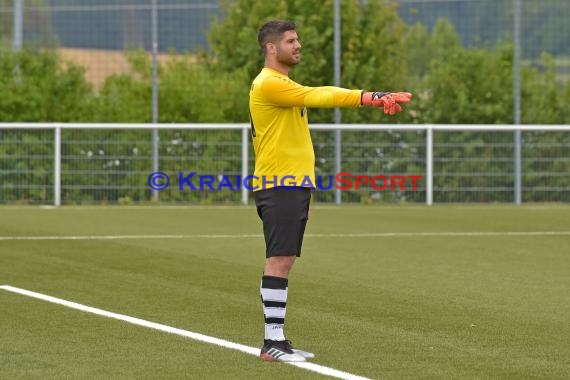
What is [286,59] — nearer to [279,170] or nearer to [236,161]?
[279,170]

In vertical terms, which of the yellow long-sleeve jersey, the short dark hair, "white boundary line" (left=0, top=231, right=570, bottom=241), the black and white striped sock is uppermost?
the short dark hair

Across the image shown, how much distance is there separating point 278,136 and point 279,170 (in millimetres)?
193

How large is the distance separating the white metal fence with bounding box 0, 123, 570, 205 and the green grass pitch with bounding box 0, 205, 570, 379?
566 cm

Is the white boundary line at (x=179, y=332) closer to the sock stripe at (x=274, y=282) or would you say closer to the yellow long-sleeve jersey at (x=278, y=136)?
the sock stripe at (x=274, y=282)

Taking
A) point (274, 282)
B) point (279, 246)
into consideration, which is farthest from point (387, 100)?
point (274, 282)

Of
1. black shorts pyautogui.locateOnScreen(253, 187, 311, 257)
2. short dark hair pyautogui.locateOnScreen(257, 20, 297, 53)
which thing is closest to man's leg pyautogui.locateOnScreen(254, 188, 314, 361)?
black shorts pyautogui.locateOnScreen(253, 187, 311, 257)

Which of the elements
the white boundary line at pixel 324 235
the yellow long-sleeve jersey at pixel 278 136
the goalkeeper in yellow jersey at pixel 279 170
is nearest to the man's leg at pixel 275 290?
the goalkeeper in yellow jersey at pixel 279 170

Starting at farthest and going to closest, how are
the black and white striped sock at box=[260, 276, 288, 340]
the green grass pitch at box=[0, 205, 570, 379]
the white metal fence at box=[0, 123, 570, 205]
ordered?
the white metal fence at box=[0, 123, 570, 205], the black and white striped sock at box=[260, 276, 288, 340], the green grass pitch at box=[0, 205, 570, 379]

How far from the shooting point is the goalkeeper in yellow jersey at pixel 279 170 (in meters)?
7.83

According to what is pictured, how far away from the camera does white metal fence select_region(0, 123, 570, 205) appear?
25.3m

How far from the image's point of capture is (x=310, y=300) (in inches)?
A: 419

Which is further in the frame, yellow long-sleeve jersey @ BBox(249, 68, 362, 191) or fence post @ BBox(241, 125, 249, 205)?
fence post @ BBox(241, 125, 249, 205)

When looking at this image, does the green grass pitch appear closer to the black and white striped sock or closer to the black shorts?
the black and white striped sock

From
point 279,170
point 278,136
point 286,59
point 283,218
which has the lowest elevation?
point 283,218
